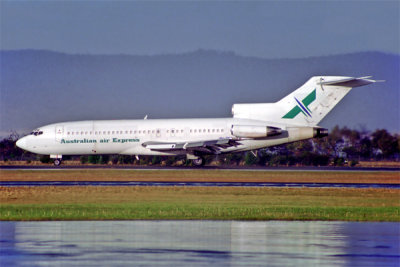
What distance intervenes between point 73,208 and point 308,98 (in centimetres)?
2958

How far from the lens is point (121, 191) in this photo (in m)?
35.2

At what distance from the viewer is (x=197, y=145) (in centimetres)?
5194

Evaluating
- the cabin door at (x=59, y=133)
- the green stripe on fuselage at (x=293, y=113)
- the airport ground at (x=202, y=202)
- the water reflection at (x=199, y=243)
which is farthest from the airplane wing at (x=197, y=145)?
the water reflection at (x=199, y=243)

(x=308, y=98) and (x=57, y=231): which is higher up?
(x=308, y=98)

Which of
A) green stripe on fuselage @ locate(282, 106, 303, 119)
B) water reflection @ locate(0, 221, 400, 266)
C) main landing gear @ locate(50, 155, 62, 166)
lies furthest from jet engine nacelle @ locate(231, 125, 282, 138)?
water reflection @ locate(0, 221, 400, 266)

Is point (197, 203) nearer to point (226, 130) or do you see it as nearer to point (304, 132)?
point (226, 130)

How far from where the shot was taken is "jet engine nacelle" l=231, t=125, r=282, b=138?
170 ft

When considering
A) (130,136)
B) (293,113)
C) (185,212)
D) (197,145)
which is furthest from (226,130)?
(185,212)

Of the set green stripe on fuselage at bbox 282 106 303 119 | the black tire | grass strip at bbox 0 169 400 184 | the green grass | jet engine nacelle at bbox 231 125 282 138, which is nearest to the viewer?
the green grass

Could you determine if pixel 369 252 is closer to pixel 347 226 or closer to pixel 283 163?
pixel 347 226

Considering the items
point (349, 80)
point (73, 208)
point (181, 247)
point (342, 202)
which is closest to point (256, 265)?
point (181, 247)

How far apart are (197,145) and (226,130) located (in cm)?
269

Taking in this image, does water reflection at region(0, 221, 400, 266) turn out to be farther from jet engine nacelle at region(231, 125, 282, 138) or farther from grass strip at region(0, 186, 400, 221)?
jet engine nacelle at region(231, 125, 282, 138)

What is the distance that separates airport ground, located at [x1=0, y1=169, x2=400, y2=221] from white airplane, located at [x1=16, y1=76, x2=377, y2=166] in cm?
808
